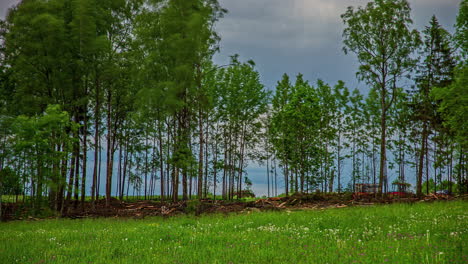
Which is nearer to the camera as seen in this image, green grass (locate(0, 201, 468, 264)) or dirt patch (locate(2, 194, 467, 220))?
green grass (locate(0, 201, 468, 264))

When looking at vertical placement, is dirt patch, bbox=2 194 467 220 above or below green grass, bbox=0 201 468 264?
below

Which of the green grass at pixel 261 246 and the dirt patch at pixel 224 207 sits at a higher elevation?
the green grass at pixel 261 246

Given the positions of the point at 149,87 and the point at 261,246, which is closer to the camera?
the point at 261,246

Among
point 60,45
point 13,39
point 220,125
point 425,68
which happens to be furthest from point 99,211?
point 425,68

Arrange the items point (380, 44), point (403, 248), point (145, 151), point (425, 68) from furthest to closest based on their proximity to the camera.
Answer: point (145, 151)
point (425, 68)
point (380, 44)
point (403, 248)

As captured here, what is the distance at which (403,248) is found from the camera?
8.39 metres

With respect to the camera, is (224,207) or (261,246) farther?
(224,207)

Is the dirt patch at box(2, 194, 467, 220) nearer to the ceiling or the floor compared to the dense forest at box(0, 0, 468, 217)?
nearer to the floor

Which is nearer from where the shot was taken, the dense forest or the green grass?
the green grass

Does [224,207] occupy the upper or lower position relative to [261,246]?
lower

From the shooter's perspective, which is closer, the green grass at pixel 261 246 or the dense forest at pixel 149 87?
the green grass at pixel 261 246

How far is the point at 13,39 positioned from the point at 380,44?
3124 cm

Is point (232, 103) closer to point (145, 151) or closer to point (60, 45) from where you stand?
point (145, 151)

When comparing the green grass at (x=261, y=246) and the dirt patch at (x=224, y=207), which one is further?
the dirt patch at (x=224, y=207)
